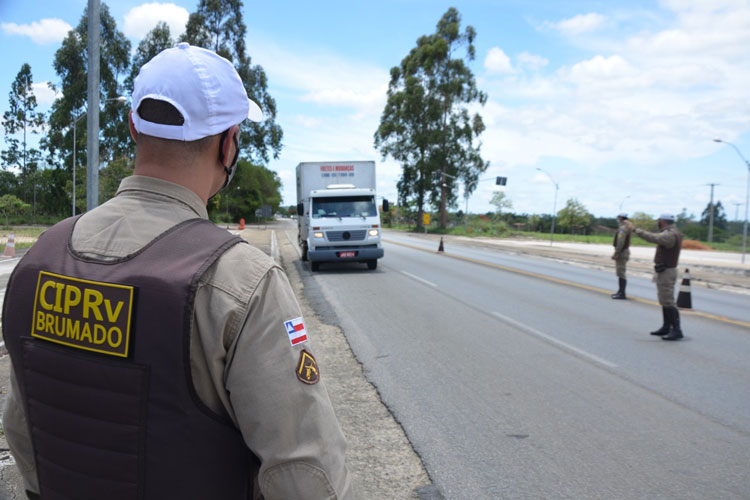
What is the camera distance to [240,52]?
35250 mm

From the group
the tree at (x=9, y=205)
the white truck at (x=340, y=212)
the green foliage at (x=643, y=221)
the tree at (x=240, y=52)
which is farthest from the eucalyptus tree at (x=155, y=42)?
the green foliage at (x=643, y=221)

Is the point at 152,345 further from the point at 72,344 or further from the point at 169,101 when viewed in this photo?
the point at 169,101

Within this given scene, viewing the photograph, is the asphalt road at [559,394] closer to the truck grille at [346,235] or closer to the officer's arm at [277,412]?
the officer's arm at [277,412]

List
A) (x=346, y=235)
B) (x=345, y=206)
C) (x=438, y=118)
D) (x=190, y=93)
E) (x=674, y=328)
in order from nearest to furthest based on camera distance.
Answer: (x=190, y=93) < (x=674, y=328) < (x=346, y=235) < (x=345, y=206) < (x=438, y=118)

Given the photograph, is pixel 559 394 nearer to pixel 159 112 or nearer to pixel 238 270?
pixel 238 270

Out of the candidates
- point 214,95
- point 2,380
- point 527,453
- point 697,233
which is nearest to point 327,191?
point 2,380

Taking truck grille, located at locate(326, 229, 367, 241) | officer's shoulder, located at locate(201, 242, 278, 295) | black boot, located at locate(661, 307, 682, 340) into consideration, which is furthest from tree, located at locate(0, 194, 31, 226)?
officer's shoulder, located at locate(201, 242, 278, 295)

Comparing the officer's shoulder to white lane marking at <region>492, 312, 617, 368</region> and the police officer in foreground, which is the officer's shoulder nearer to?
the police officer in foreground

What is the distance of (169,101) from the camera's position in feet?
4.48

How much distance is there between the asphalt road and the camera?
151 inches

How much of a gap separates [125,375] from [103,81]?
48.5m

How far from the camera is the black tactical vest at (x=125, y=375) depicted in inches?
47.1

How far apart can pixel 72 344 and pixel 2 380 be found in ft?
17.2

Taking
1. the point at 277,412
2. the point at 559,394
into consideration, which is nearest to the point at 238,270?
the point at 277,412
